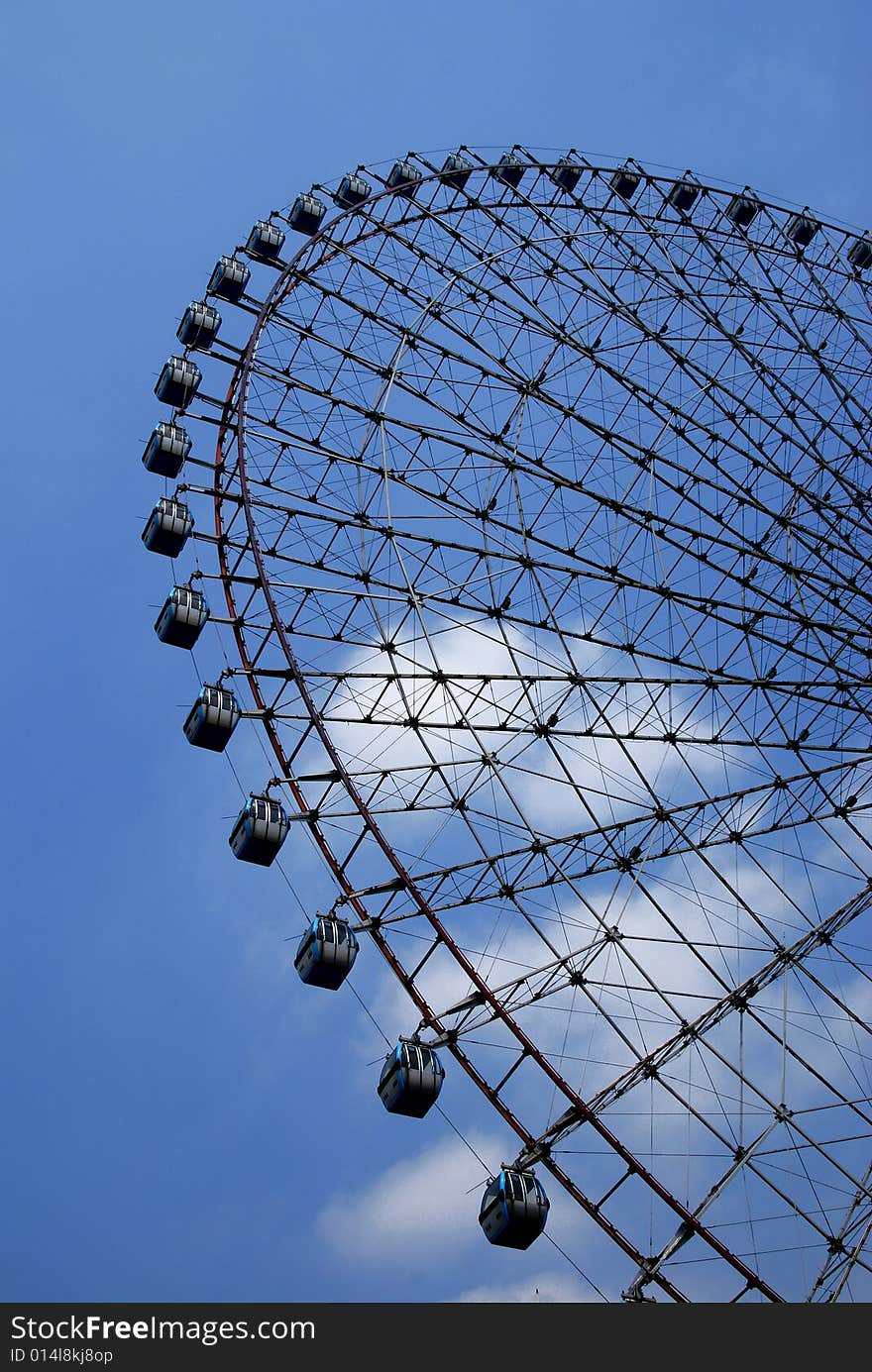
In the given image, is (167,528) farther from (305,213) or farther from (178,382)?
(305,213)

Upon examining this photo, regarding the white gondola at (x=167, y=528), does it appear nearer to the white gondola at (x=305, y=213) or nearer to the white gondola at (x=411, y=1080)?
the white gondola at (x=411, y=1080)

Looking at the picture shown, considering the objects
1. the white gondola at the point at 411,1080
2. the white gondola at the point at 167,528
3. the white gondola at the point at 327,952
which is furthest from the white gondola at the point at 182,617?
the white gondola at the point at 411,1080

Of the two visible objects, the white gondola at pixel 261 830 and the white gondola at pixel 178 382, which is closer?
the white gondola at pixel 261 830

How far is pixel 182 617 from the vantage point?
26109 mm

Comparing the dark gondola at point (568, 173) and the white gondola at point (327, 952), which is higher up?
the dark gondola at point (568, 173)

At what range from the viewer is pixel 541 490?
28641 millimetres

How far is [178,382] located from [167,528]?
3884 millimetres

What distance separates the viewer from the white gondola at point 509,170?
3662cm

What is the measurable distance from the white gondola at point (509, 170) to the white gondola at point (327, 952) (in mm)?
22257

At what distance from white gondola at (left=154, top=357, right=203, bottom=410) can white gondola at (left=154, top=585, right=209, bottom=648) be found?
15.5ft

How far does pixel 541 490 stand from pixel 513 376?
394cm

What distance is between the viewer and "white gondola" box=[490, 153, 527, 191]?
3662cm

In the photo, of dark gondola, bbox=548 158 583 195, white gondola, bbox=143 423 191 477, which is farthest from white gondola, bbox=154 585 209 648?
dark gondola, bbox=548 158 583 195
